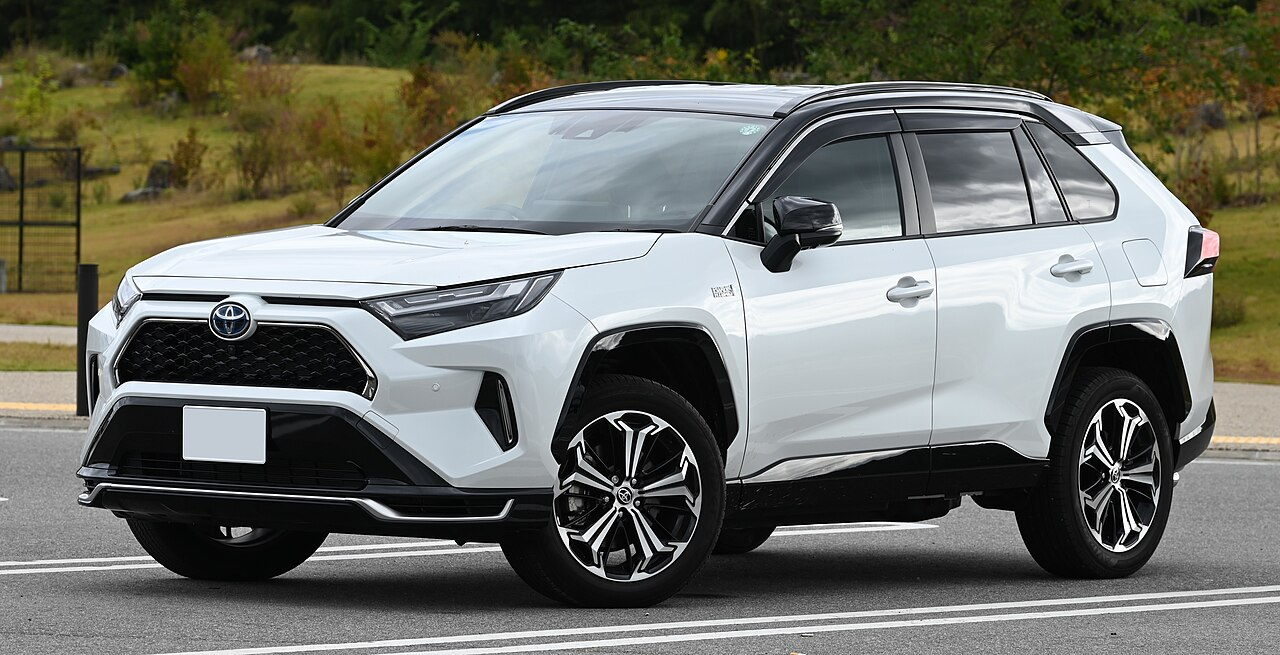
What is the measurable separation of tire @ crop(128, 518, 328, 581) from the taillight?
12.5ft

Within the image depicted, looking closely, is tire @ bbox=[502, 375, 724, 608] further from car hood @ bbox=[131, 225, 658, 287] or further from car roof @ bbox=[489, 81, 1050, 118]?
car roof @ bbox=[489, 81, 1050, 118]

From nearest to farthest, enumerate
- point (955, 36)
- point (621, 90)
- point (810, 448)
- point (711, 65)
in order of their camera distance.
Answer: point (810, 448)
point (621, 90)
point (955, 36)
point (711, 65)

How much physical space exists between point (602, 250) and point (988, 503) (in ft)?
7.91

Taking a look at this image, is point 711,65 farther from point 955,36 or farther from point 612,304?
point 612,304

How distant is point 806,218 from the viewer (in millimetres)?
7309

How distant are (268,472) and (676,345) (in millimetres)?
1441

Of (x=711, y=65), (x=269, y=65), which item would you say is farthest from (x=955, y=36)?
(x=269, y=65)

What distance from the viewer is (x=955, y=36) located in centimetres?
2602

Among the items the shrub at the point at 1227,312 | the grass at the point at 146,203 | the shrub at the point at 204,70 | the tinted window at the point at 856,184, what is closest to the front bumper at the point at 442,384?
the tinted window at the point at 856,184

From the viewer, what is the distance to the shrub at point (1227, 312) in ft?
87.9

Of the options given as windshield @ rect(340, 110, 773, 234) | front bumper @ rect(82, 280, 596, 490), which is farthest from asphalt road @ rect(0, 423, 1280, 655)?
windshield @ rect(340, 110, 773, 234)

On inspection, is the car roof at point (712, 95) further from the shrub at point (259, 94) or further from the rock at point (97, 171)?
the shrub at point (259, 94)

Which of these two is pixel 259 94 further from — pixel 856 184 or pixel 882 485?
pixel 882 485

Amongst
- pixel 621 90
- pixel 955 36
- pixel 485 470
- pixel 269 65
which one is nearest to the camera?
pixel 485 470
